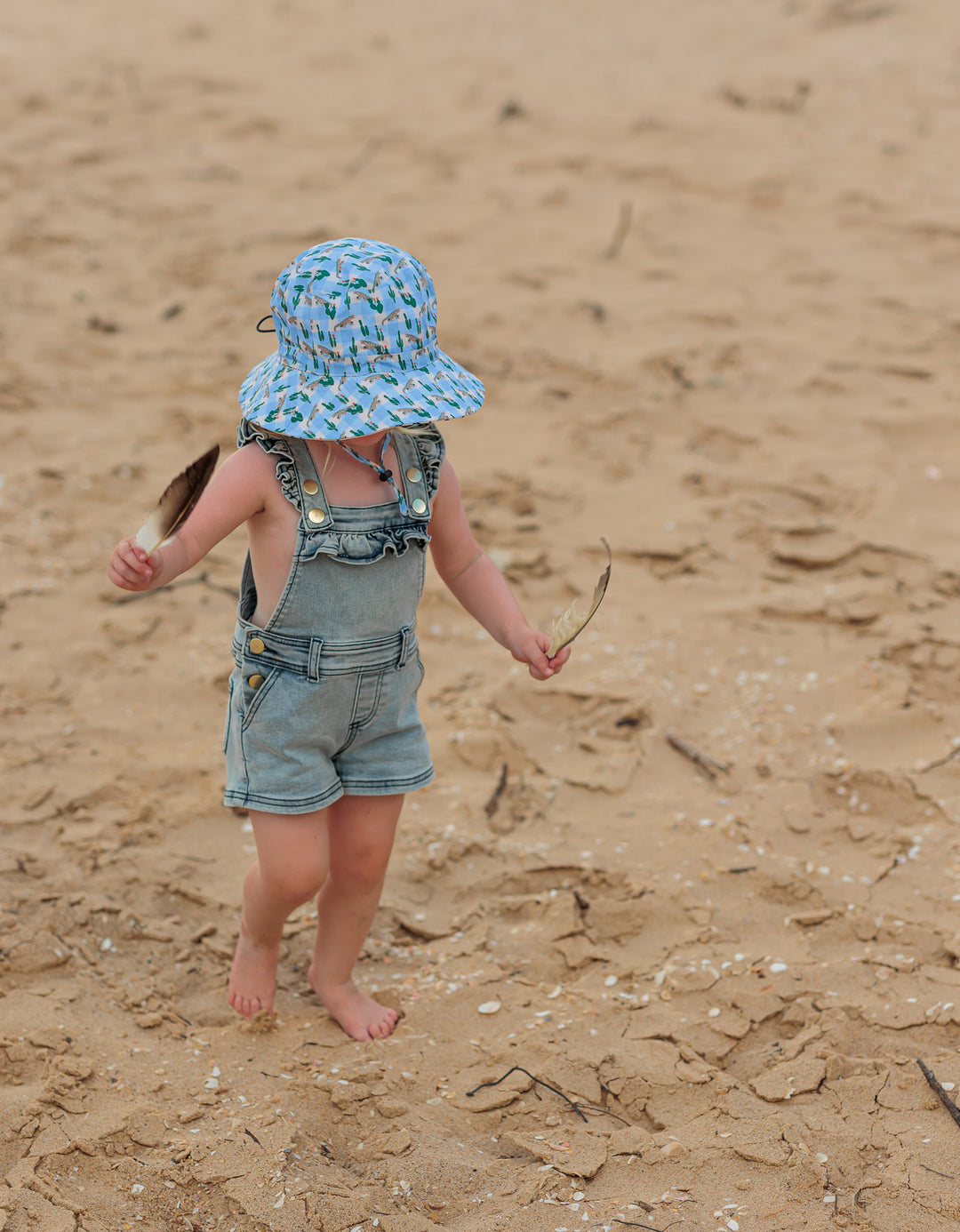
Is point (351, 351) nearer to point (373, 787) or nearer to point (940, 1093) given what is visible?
point (373, 787)

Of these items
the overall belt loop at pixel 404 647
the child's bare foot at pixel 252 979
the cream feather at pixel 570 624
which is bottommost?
the child's bare foot at pixel 252 979

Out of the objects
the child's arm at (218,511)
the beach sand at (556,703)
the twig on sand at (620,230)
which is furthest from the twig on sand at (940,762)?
the twig on sand at (620,230)

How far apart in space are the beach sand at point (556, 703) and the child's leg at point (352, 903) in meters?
0.07

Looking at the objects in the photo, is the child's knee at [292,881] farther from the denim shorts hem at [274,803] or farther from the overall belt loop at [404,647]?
the overall belt loop at [404,647]

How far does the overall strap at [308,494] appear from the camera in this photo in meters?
2.05

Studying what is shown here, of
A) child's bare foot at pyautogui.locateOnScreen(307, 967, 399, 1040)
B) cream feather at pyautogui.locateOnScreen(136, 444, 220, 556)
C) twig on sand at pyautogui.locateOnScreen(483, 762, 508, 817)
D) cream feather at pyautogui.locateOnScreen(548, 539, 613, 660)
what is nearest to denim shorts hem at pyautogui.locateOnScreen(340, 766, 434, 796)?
cream feather at pyautogui.locateOnScreen(548, 539, 613, 660)

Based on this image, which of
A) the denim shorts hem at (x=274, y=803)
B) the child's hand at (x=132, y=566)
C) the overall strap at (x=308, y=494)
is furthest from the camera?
the denim shorts hem at (x=274, y=803)

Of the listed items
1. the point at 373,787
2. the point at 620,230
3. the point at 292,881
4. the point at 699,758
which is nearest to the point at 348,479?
the point at 373,787

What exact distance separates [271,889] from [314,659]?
1.49ft

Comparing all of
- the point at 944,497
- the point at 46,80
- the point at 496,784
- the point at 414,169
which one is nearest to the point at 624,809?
the point at 496,784

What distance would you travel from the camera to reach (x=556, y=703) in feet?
11.1

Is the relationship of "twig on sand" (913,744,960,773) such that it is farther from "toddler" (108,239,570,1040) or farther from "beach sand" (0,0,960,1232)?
"toddler" (108,239,570,1040)

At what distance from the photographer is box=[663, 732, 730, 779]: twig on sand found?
312 centimetres

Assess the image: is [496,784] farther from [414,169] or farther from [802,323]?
[414,169]
